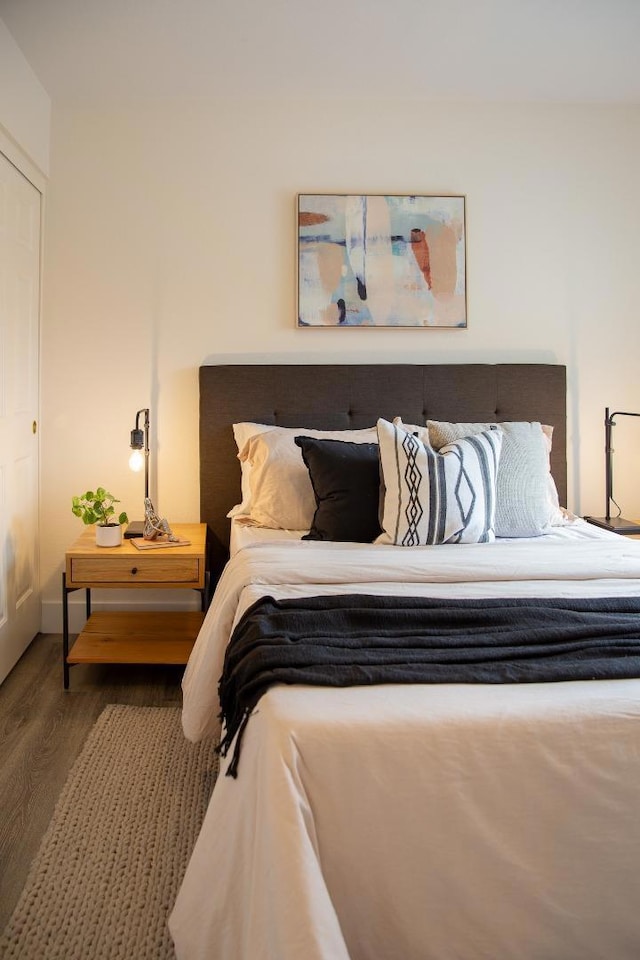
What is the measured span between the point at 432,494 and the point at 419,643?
3.23 ft

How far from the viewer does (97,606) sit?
3.59 metres

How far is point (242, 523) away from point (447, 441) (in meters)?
0.93

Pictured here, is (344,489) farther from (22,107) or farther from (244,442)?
(22,107)

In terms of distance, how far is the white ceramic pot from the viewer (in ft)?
9.75

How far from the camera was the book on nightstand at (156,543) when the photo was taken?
2984mm

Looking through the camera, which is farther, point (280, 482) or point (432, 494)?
point (280, 482)

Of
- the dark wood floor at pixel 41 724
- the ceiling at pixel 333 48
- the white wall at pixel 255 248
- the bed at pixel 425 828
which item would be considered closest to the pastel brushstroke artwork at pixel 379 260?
the white wall at pixel 255 248

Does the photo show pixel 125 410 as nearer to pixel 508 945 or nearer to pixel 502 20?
pixel 502 20

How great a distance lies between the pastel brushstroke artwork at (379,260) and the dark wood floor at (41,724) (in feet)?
5.91

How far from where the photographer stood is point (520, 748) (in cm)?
134

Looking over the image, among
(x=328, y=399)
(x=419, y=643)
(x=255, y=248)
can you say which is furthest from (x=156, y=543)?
(x=419, y=643)

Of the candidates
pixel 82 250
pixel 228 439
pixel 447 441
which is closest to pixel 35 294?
pixel 82 250

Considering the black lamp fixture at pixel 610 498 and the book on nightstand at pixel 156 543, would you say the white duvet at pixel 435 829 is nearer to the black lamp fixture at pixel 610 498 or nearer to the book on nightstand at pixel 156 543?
the book on nightstand at pixel 156 543

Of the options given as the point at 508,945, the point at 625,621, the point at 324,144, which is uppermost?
the point at 324,144
